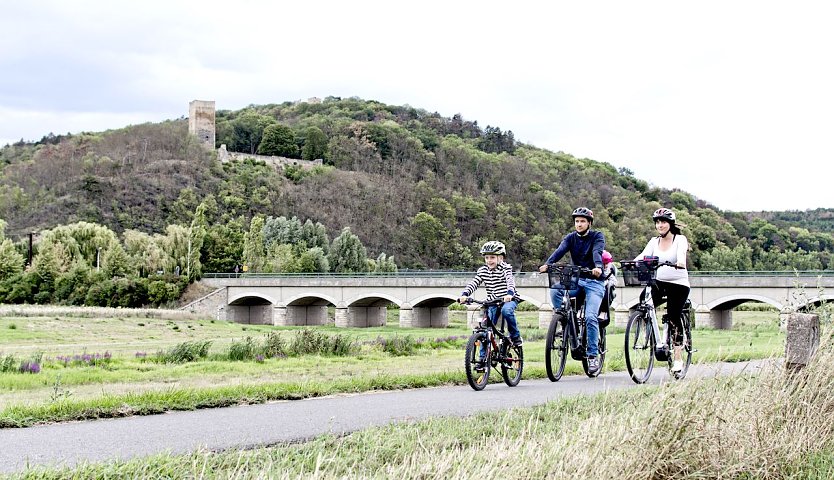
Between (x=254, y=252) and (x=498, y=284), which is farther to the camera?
(x=254, y=252)

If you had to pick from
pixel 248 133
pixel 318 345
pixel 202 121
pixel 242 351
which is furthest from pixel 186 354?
pixel 248 133

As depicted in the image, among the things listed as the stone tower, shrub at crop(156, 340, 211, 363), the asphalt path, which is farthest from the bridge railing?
the stone tower

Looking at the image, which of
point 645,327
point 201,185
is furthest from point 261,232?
point 645,327

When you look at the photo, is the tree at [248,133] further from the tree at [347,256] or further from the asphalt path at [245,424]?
the asphalt path at [245,424]

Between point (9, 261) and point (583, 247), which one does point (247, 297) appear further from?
point (583, 247)

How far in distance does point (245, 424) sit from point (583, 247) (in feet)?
15.9

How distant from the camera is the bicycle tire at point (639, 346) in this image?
32.3 ft

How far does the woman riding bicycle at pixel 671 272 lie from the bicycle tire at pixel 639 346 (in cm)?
25

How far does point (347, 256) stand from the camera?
73188 millimetres

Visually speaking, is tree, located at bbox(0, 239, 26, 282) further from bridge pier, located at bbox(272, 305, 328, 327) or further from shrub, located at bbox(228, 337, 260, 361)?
shrub, located at bbox(228, 337, 260, 361)

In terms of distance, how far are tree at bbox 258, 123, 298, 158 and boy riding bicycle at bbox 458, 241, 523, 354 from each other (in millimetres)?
132079

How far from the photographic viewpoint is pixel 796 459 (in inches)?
241

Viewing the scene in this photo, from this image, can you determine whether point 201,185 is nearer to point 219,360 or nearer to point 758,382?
point 219,360

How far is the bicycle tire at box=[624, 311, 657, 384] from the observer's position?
32.3ft
